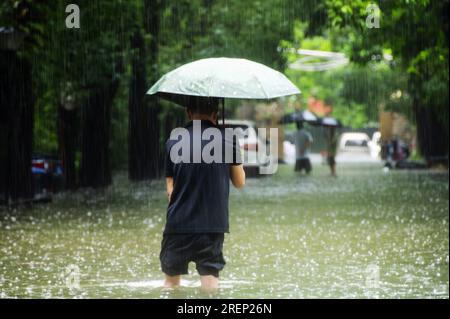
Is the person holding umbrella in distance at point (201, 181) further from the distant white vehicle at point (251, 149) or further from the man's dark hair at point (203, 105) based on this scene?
the distant white vehicle at point (251, 149)

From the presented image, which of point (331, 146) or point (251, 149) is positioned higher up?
point (251, 149)

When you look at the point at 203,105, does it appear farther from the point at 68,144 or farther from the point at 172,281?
the point at 68,144

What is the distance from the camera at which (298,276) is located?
36.5 ft

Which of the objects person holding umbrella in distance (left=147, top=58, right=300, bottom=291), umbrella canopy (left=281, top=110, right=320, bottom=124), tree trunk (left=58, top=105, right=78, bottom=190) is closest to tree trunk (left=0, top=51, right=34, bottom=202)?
tree trunk (left=58, top=105, right=78, bottom=190)

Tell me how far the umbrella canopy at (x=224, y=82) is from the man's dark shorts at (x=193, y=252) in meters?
0.97

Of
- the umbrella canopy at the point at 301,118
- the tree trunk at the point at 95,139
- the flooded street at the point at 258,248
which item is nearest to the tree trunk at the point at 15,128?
the flooded street at the point at 258,248

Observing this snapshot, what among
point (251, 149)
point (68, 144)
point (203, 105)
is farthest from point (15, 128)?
point (251, 149)

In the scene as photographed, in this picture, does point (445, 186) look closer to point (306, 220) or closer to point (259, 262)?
point (306, 220)

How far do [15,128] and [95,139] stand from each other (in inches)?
320

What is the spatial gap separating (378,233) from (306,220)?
8.92ft

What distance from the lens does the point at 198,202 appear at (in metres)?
7.88

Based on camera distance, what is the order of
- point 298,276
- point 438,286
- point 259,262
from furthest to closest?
1. point 259,262
2. point 298,276
3. point 438,286

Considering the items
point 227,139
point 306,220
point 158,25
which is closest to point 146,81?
point 158,25

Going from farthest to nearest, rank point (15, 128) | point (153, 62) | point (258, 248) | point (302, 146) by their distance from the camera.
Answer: point (302, 146) < point (153, 62) < point (15, 128) < point (258, 248)
